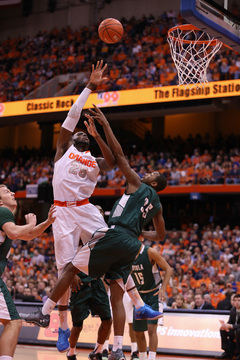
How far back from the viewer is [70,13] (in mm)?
31234

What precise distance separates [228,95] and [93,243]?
14.3 m

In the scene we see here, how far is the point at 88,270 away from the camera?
610cm

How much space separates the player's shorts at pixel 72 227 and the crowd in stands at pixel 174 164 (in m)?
14.3

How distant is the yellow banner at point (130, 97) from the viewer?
63.6 ft

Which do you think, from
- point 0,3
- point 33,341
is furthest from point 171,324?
point 0,3

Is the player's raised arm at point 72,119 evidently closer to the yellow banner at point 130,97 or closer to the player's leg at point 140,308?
the player's leg at point 140,308

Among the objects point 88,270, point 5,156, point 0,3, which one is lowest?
point 88,270

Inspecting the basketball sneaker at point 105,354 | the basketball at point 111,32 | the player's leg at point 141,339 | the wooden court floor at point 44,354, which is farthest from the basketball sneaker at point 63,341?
the basketball at point 111,32

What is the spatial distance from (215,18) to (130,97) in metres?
14.0

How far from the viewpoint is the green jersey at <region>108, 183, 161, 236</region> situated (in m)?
6.38

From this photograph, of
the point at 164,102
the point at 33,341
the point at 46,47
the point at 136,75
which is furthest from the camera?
the point at 46,47

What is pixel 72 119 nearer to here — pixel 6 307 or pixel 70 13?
pixel 6 307

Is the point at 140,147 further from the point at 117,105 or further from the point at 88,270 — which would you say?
the point at 88,270

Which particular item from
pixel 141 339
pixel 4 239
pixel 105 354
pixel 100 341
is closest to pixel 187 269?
pixel 105 354
